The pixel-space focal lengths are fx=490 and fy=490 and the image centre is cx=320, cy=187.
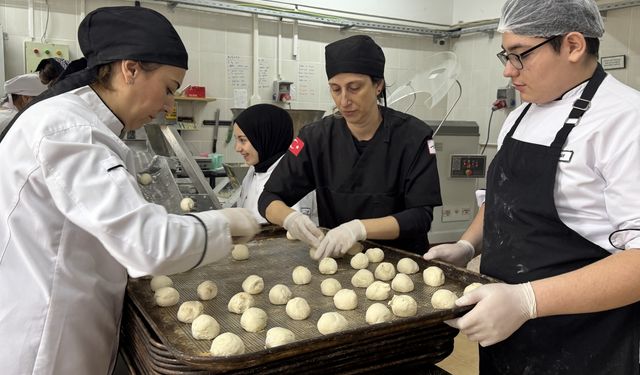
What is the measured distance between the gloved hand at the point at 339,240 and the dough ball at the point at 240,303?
445 mm

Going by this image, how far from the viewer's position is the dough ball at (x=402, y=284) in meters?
1.54

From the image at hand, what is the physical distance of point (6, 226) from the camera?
110cm

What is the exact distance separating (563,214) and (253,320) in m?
0.85

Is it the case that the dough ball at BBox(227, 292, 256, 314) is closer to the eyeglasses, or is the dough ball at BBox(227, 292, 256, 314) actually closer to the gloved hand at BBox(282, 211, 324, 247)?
the gloved hand at BBox(282, 211, 324, 247)

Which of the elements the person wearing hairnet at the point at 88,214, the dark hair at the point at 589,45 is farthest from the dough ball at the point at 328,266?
the dark hair at the point at 589,45

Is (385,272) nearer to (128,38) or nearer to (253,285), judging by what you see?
(253,285)

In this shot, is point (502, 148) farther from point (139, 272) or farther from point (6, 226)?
point (6, 226)

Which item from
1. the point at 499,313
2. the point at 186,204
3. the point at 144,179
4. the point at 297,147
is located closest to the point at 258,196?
the point at 186,204

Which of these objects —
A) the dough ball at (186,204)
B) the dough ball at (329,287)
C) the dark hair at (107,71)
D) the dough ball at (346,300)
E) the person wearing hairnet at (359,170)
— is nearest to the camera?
the dark hair at (107,71)

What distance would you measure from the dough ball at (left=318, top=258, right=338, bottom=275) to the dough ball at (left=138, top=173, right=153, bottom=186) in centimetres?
146

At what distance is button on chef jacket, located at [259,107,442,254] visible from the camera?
6.32ft

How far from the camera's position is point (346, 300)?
4.67ft

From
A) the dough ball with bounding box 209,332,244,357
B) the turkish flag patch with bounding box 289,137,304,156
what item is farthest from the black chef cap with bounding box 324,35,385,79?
the dough ball with bounding box 209,332,244,357

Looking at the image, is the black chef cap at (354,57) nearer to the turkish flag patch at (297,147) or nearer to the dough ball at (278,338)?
the turkish flag patch at (297,147)
